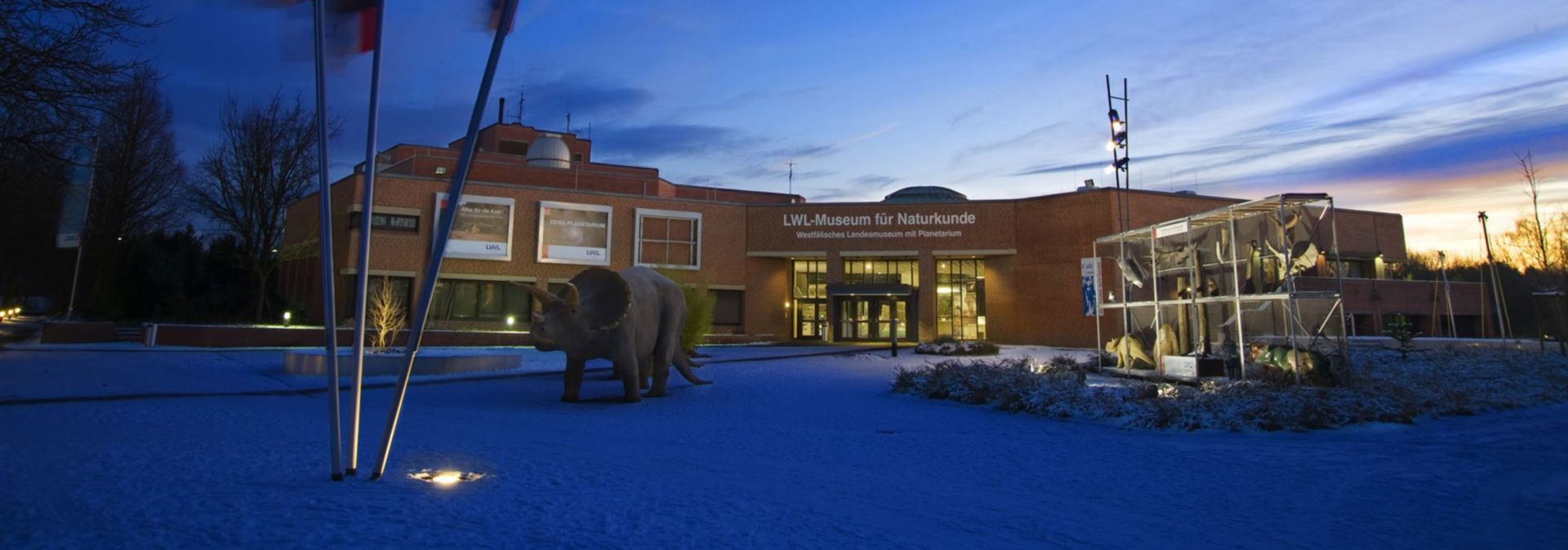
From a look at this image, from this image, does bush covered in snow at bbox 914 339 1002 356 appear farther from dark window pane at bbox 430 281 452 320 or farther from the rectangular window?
the rectangular window

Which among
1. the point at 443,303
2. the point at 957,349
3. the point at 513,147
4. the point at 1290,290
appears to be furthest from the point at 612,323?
the point at 513,147

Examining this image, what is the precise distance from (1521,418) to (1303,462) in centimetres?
594

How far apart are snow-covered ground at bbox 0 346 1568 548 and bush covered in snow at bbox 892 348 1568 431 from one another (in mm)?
371

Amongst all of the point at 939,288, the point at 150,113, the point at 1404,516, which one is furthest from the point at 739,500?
the point at 150,113

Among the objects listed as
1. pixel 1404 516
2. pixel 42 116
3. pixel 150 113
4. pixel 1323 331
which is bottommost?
pixel 1404 516

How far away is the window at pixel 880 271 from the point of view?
37344 mm

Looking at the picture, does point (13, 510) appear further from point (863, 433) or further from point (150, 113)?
point (150, 113)

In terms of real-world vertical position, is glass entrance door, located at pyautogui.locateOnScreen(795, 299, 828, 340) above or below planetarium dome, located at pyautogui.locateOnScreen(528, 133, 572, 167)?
below

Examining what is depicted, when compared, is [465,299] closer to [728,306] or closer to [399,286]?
[399,286]

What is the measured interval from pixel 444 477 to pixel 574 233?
2949 cm

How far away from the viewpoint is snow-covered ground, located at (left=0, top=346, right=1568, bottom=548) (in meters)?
4.11

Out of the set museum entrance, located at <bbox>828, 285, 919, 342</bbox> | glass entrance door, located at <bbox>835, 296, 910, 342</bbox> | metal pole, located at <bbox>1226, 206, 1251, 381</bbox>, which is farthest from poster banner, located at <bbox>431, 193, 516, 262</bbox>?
metal pole, located at <bbox>1226, 206, 1251, 381</bbox>

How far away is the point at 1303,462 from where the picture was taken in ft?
23.5

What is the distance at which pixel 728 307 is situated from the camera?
36156mm
